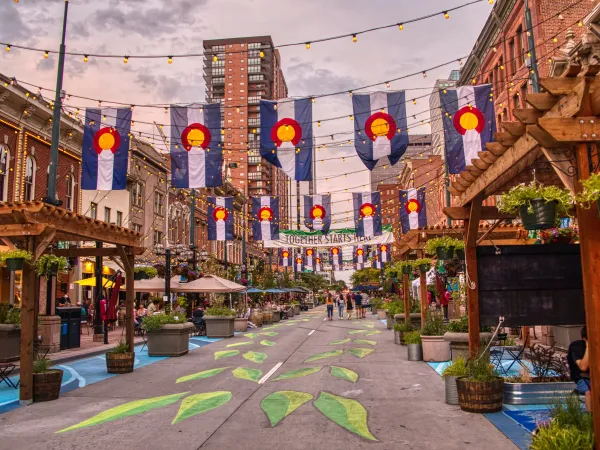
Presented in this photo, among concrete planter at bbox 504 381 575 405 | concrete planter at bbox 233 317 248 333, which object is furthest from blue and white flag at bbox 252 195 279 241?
concrete planter at bbox 504 381 575 405

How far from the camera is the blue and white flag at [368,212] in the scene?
29484 millimetres

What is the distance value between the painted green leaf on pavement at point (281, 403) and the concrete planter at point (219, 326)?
568 inches

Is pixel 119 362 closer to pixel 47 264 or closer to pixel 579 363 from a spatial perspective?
pixel 47 264

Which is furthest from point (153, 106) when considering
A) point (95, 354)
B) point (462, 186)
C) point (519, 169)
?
point (519, 169)

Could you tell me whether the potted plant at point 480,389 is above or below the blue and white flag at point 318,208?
below

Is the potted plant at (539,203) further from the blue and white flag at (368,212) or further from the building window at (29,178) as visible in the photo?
the building window at (29,178)

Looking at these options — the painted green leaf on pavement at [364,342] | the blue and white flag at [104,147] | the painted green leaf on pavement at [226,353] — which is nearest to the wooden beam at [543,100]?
the painted green leaf on pavement at [226,353]

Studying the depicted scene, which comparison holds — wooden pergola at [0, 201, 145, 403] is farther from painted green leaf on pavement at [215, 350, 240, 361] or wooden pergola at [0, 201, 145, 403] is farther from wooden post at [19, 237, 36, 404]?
painted green leaf on pavement at [215, 350, 240, 361]

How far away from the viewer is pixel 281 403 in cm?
983

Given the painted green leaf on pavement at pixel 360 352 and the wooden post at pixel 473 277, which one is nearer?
the wooden post at pixel 473 277

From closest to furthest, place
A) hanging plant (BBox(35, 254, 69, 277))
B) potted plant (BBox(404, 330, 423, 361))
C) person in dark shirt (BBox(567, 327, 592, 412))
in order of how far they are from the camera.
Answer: person in dark shirt (BBox(567, 327, 592, 412)) → hanging plant (BBox(35, 254, 69, 277)) → potted plant (BBox(404, 330, 423, 361))

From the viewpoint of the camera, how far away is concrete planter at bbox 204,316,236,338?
25.0m

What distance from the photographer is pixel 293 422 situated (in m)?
8.41

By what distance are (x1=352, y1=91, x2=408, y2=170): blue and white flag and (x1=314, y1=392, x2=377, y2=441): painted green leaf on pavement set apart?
856 cm
